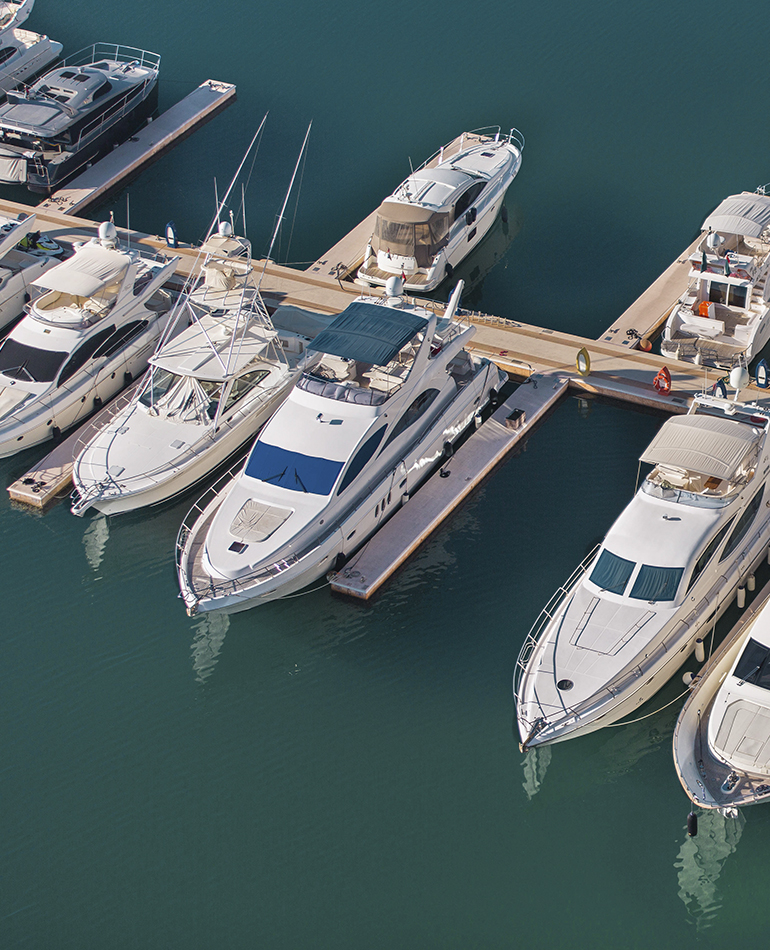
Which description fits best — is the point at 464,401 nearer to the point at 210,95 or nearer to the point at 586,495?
the point at 586,495

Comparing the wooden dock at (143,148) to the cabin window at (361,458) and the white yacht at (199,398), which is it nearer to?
the white yacht at (199,398)

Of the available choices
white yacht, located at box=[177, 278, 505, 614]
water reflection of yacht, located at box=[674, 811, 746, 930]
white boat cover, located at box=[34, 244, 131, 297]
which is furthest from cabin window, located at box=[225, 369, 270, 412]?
water reflection of yacht, located at box=[674, 811, 746, 930]

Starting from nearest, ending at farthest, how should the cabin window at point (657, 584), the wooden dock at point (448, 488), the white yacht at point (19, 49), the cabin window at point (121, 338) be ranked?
the cabin window at point (657, 584), the wooden dock at point (448, 488), the cabin window at point (121, 338), the white yacht at point (19, 49)

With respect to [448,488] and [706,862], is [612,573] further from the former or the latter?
[448,488]

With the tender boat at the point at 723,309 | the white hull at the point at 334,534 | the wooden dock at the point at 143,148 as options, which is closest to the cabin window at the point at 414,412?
the white hull at the point at 334,534

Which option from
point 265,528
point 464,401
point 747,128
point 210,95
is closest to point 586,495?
point 464,401

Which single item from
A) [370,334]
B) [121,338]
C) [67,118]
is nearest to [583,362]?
[370,334]
